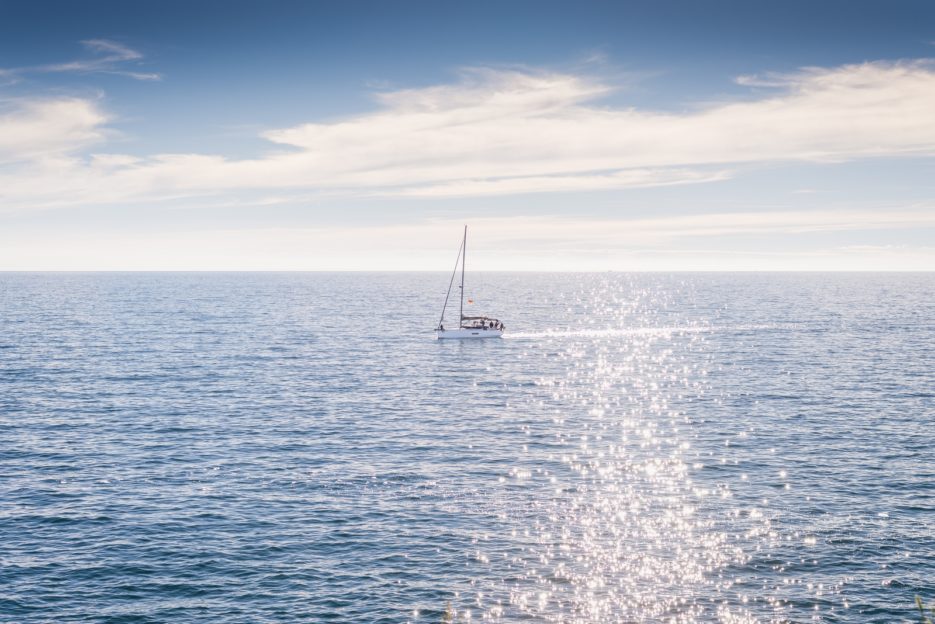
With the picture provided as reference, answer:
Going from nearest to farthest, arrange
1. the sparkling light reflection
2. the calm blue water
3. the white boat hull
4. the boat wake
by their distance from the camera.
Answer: the sparkling light reflection < the calm blue water < the white boat hull < the boat wake

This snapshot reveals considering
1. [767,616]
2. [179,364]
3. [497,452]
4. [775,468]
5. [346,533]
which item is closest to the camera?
[767,616]

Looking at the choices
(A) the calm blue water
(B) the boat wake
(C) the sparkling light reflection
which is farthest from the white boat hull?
(C) the sparkling light reflection

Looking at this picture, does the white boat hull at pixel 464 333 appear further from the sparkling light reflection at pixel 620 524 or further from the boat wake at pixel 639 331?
the sparkling light reflection at pixel 620 524

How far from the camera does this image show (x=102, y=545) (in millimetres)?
42812

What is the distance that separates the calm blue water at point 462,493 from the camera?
37.8m

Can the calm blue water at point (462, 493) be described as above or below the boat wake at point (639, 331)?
below

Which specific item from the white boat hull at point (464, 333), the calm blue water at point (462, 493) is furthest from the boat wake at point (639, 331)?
the calm blue water at point (462, 493)

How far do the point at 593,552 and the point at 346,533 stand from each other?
15.3 meters

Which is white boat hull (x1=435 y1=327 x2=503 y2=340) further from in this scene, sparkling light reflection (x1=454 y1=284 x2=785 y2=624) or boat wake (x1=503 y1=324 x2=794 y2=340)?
sparkling light reflection (x1=454 y1=284 x2=785 y2=624)

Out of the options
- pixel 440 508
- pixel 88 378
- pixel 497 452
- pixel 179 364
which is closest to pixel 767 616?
pixel 440 508

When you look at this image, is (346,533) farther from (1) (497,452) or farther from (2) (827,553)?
(2) (827,553)

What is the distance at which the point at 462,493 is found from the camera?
5247 cm

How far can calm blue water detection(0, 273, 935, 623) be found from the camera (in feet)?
124

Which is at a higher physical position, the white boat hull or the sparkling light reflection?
the white boat hull
